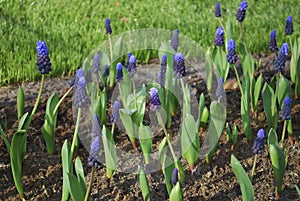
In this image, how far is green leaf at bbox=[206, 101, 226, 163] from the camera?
379 centimetres

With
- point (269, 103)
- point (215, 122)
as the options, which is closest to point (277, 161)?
point (215, 122)

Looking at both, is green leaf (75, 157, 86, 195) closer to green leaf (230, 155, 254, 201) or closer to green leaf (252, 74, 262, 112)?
green leaf (230, 155, 254, 201)

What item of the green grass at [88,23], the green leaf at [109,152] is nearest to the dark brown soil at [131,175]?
the green leaf at [109,152]

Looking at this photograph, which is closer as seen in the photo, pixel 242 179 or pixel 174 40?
pixel 242 179

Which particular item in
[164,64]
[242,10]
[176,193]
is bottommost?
[176,193]

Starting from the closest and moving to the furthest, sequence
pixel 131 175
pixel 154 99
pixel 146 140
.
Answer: pixel 154 99 < pixel 146 140 < pixel 131 175

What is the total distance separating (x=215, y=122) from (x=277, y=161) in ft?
1.60

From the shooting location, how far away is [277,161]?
11.5 feet

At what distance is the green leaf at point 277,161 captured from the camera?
3451 mm

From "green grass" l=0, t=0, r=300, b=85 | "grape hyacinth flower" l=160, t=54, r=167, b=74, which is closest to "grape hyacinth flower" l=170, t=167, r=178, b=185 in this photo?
"grape hyacinth flower" l=160, t=54, r=167, b=74

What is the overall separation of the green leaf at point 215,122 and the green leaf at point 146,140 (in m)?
0.38

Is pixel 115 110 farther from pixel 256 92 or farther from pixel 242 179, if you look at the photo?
pixel 256 92

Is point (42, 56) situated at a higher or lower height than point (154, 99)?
higher

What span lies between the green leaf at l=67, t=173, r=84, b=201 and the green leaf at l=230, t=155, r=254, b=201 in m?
0.79
